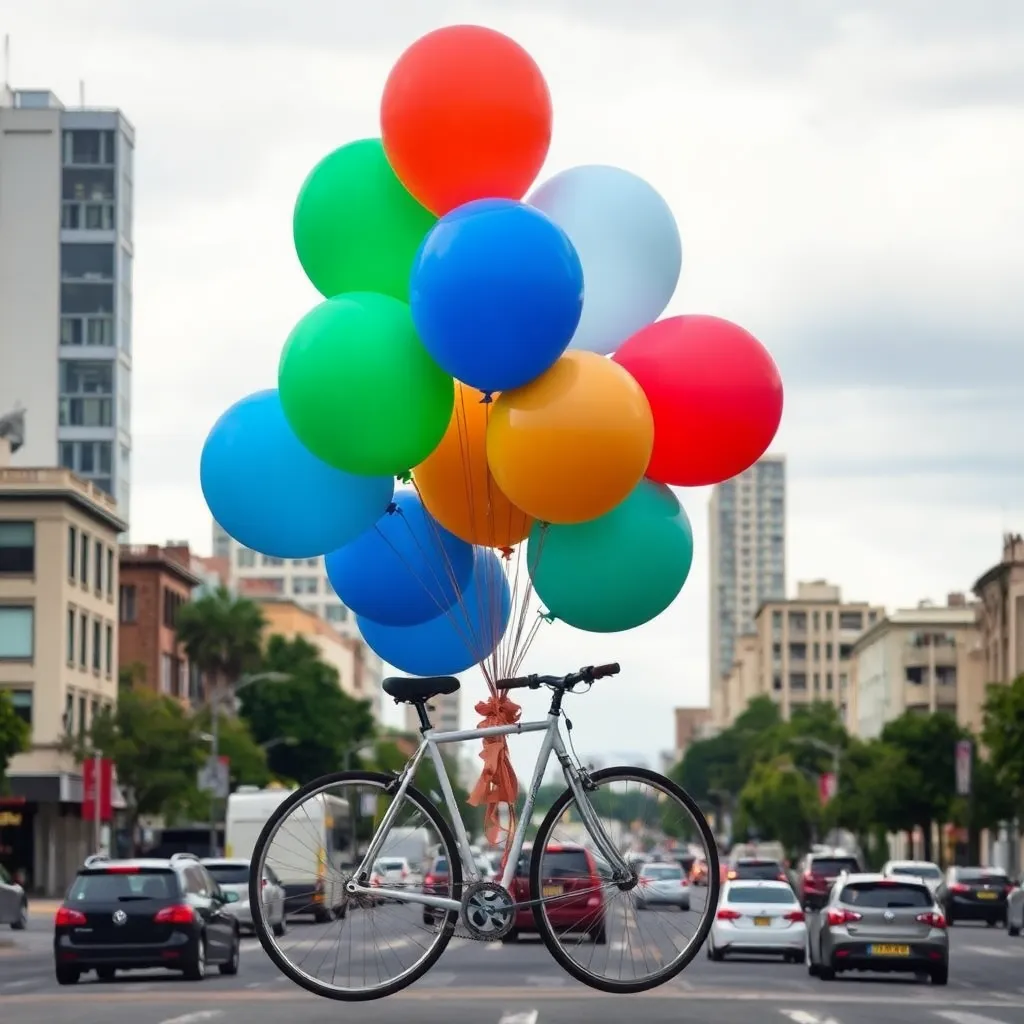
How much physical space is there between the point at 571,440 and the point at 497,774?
1509mm

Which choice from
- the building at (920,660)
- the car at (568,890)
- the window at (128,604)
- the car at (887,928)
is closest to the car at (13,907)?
the car at (887,928)

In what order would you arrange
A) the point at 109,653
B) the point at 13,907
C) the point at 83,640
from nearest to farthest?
1. the point at 13,907
2. the point at 83,640
3. the point at 109,653

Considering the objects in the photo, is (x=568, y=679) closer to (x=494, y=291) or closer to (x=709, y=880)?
(x=709, y=880)

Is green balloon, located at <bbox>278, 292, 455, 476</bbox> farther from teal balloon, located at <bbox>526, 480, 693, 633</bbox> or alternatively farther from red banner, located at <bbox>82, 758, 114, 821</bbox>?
red banner, located at <bbox>82, 758, 114, 821</bbox>

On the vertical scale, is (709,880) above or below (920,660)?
below

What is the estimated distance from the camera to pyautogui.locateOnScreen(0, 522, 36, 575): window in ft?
289

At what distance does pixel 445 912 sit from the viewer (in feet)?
31.8

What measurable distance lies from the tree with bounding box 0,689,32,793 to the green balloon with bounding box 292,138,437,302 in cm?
5616

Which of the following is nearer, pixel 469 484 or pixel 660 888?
pixel 660 888

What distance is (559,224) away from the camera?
10.9 m

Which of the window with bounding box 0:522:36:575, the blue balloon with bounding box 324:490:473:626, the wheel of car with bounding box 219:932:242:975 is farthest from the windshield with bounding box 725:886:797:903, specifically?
the window with bounding box 0:522:36:575

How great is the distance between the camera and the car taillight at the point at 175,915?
3038 centimetres

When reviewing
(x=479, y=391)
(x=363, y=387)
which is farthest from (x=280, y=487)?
(x=479, y=391)

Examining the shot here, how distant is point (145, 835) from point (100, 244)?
40.5 metres
